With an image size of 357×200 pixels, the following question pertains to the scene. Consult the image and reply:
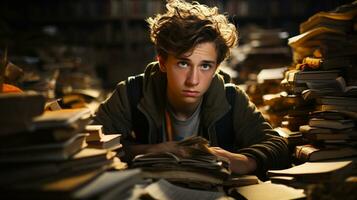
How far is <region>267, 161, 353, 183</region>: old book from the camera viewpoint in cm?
208

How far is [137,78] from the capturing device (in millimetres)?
2906

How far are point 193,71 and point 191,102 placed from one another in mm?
180

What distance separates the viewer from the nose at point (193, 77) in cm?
250

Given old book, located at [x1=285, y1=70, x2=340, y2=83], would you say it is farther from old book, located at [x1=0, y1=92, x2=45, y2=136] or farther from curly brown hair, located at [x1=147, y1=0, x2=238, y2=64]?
old book, located at [x1=0, y1=92, x2=45, y2=136]

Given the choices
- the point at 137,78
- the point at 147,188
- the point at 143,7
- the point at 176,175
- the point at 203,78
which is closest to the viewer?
the point at 147,188

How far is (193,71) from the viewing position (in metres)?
2.51

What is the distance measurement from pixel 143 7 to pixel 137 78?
20.9 feet

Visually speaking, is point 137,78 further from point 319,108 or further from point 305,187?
point 305,187

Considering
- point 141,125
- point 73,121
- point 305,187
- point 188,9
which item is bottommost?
point 305,187

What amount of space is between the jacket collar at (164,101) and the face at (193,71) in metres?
0.16

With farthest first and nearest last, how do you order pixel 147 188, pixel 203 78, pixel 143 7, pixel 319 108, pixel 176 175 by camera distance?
pixel 143 7
pixel 319 108
pixel 203 78
pixel 176 175
pixel 147 188

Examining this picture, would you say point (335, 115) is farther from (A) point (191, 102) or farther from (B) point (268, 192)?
(A) point (191, 102)

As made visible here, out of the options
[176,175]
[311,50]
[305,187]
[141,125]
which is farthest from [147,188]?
[311,50]

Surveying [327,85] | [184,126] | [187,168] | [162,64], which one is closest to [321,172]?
[187,168]
